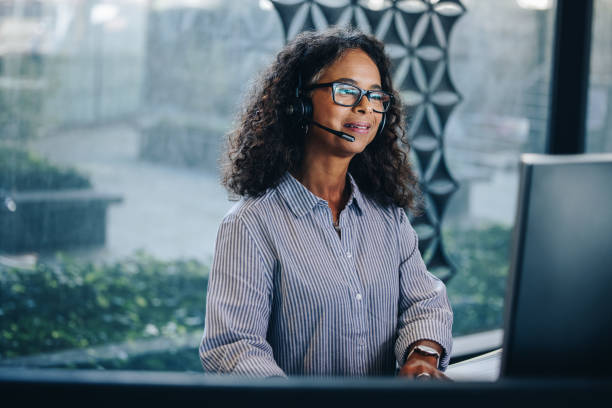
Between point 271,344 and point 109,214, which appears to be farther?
point 109,214

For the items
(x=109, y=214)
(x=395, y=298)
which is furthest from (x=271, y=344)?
(x=109, y=214)

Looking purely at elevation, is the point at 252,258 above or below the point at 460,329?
above

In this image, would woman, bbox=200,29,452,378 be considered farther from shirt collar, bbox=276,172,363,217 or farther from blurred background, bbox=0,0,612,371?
blurred background, bbox=0,0,612,371

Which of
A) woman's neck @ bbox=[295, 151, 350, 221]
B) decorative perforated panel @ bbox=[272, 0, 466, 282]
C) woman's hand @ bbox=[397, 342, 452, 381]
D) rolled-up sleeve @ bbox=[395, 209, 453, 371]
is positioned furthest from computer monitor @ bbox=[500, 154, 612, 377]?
decorative perforated panel @ bbox=[272, 0, 466, 282]

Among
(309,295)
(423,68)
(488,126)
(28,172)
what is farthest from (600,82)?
(28,172)

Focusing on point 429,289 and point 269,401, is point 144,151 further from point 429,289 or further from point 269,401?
point 269,401

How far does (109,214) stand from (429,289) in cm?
164

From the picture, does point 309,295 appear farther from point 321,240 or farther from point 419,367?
point 419,367

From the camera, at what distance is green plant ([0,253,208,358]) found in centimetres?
255

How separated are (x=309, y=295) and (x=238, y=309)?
173 millimetres

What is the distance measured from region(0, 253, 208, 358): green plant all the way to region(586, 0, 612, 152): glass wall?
2.22 m

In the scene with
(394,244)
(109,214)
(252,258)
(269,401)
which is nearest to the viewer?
(269,401)

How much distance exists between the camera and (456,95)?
2.64 metres

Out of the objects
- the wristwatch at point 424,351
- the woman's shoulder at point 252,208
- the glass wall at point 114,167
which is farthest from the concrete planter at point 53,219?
the wristwatch at point 424,351
